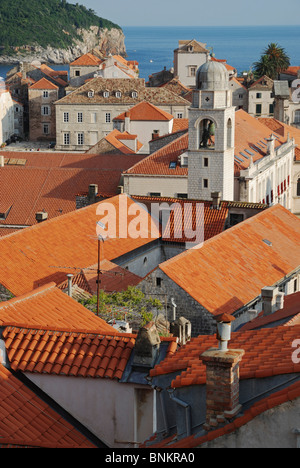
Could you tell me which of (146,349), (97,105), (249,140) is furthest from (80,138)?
(146,349)

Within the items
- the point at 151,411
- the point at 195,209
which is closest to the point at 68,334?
the point at 151,411

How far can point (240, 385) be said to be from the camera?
38.3 feet

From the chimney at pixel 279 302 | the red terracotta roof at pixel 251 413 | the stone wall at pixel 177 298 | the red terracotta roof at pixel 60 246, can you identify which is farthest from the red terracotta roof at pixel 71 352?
the red terracotta roof at pixel 60 246

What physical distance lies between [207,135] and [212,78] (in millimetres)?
2764

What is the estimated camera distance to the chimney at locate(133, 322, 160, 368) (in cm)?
1456

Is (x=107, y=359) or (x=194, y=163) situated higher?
(x=107, y=359)

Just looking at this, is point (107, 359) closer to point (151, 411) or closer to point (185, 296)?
point (151, 411)

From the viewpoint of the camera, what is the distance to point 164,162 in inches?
1989

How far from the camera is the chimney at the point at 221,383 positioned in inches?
441

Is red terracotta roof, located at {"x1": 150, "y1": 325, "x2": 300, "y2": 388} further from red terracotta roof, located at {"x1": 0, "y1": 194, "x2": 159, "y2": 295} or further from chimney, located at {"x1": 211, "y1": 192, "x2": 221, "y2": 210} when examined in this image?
chimney, located at {"x1": 211, "y1": 192, "x2": 221, "y2": 210}

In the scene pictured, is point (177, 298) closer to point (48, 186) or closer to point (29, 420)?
point (29, 420)

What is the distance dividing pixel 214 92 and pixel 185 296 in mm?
18251

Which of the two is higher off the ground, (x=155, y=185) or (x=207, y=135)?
(x=207, y=135)

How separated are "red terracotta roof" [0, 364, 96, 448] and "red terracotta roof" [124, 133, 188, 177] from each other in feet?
114
